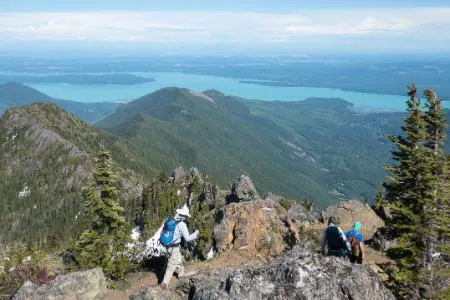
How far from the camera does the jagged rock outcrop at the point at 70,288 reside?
2067cm

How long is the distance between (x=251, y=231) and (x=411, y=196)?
11.3m

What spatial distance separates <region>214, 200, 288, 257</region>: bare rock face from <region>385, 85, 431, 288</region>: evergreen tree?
29.1 feet

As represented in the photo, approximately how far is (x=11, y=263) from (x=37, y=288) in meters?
5.69

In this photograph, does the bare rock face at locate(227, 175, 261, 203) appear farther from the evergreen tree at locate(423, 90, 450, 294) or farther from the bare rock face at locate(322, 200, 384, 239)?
the evergreen tree at locate(423, 90, 450, 294)

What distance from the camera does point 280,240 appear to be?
115 feet

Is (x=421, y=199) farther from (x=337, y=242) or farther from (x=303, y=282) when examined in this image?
(x=303, y=282)

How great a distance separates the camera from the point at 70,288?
21.0 metres

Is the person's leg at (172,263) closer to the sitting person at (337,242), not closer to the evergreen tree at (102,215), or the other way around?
the sitting person at (337,242)

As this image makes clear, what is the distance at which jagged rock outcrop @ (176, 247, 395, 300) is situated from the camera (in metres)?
16.6

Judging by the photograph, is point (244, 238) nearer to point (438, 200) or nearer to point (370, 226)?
point (438, 200)

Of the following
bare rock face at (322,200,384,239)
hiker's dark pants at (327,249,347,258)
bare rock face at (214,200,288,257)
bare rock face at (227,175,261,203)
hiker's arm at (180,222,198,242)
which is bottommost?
bare rock face at (227,175,261,203)

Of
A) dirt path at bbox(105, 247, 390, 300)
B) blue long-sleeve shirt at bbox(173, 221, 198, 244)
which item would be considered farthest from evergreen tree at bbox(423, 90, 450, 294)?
blue long-sleeve shirt at bbox(173, 221, 198, 244)

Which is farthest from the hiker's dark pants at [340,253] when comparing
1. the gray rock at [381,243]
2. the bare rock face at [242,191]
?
the bare rock face at [242,191]

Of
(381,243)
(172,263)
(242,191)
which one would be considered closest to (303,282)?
(172,263)
